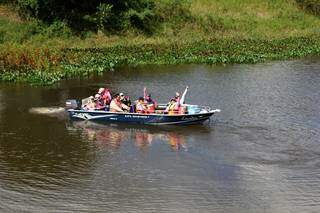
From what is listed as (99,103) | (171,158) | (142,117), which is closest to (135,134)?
(142,117)

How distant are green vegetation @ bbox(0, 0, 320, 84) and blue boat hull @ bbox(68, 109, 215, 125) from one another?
1014 cm

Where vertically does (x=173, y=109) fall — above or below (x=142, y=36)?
below

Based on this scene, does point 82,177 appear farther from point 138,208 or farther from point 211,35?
point 211,35

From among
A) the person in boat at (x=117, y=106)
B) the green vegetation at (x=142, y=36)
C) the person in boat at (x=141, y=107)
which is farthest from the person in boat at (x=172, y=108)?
the green vegetation at (x=142, y=36)

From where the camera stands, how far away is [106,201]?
57.8ft

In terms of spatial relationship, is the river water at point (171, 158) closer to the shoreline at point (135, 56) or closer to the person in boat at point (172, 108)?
the person in boat at point (172, 108)

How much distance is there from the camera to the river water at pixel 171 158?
17562 mm

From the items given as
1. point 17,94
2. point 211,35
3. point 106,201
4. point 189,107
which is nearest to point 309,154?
point 189,107

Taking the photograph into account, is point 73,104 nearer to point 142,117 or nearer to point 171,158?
point 142,117

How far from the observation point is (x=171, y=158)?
2134cm

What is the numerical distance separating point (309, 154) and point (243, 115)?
611cm

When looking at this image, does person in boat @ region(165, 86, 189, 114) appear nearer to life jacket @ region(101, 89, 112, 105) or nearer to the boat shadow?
the boat shadow

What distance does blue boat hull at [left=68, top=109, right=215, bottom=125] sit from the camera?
25.0 metres

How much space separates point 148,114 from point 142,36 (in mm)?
25989
